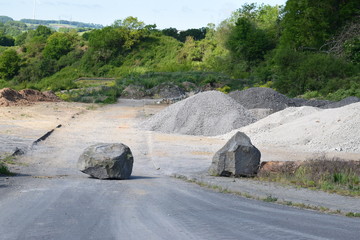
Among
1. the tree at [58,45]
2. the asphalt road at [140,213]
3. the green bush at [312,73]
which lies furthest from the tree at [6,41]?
the asphalt road at [140,213]

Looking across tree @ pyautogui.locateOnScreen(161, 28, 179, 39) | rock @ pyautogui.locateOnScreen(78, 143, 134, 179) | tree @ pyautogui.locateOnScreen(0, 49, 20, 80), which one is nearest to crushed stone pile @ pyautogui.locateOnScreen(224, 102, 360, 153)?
rock @ pyautogui.locateOnScreen(78, 143, 134, 179)

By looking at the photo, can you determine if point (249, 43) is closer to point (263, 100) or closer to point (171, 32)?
point (263, 100)

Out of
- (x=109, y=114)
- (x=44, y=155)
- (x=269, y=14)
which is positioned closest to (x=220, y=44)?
(x=269, y=14)

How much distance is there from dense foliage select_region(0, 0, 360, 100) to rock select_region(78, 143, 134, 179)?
85.0 feet

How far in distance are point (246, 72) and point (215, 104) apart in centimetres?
3775

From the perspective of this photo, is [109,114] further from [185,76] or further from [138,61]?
[138,61]

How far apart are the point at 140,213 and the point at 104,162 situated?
469 cm

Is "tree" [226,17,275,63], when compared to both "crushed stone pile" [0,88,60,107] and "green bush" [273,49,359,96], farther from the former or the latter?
"crushed stone pile" [0,88,60,107]

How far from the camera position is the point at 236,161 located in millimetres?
15023

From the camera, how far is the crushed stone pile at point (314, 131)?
2136 centimetres

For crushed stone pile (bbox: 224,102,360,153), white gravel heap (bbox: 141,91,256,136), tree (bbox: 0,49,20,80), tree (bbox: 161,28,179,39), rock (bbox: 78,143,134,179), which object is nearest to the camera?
rock (bbox: 78,143,134,179)

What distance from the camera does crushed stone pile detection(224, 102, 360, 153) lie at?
2136 cm

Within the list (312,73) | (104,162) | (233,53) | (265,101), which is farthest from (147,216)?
(233,53)

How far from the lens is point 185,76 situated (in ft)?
194
